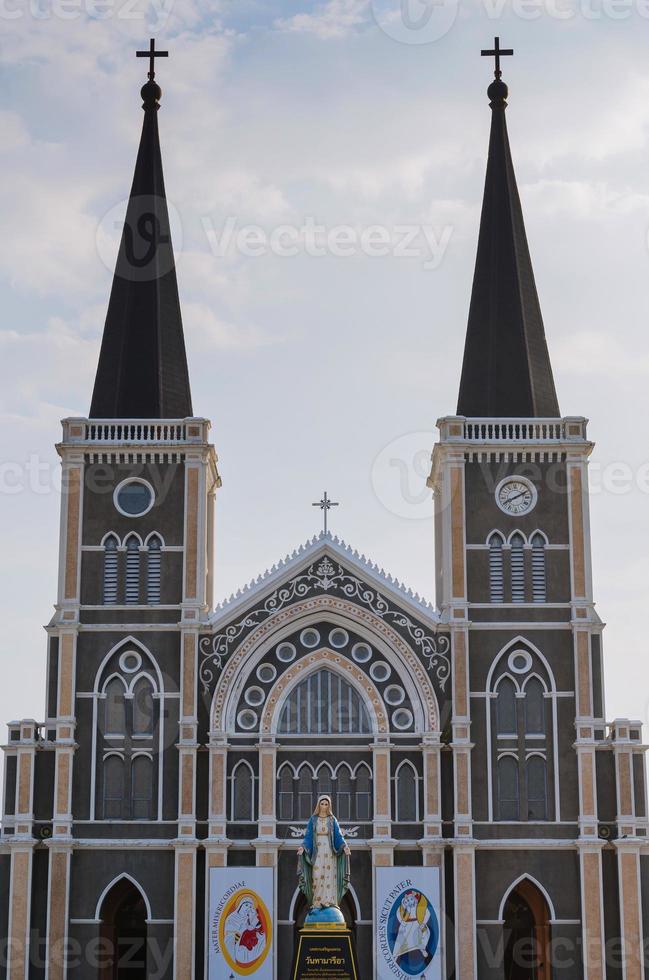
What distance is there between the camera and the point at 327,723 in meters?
47.8

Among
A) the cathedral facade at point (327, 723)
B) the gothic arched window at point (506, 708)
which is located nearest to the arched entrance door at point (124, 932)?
the cathedral facade at point (327, 723)

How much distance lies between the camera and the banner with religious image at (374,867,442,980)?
45.2 m

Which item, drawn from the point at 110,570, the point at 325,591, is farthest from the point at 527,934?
the point at 110,570

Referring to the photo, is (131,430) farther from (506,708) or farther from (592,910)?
(592,910)

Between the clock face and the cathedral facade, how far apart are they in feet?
0.21

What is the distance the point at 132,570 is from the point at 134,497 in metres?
2.09

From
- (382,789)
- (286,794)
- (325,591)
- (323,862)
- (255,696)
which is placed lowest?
(323,862)

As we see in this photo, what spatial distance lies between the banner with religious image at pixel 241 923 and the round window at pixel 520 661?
847cm

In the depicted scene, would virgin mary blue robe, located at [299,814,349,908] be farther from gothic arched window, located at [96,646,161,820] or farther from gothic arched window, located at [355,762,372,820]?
gothic arched window, located at [96,646,161,820]

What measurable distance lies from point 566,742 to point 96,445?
1511 centimetres

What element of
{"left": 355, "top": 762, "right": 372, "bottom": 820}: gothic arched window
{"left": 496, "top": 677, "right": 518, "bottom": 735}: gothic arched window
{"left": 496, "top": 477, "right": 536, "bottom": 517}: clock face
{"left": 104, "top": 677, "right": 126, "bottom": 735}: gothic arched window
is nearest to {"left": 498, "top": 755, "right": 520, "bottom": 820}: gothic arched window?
{"left": 496, "top": 677, "right": 518, "bottom": 735}: gothic arched window

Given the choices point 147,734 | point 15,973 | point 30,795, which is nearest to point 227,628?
point 147,734

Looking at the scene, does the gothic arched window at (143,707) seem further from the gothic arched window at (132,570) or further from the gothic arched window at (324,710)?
the gothic arched window at (324,710)

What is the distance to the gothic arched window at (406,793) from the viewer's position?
4700 centimetres
